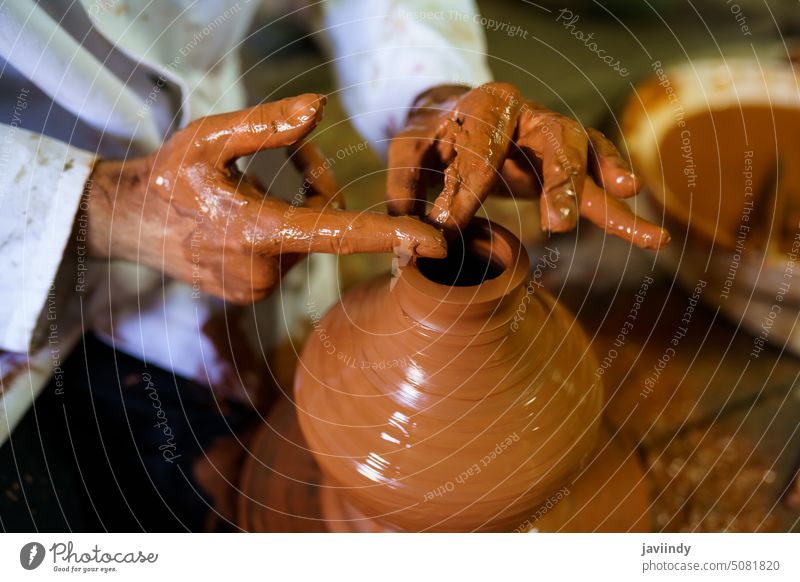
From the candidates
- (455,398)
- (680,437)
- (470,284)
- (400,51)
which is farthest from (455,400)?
(400,51)

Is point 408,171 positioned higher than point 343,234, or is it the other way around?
point 408,171

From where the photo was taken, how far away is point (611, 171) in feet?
2.25

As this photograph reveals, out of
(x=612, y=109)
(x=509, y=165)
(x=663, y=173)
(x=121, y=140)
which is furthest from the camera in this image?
(x=612, y=109)

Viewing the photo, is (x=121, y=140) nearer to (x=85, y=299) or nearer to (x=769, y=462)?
(x=85, y=299)

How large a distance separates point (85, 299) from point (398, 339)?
1.67 ft

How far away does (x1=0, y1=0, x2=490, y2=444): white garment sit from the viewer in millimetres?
776

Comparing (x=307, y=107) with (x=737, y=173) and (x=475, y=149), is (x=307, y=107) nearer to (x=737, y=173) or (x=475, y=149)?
(x=475, y=149)

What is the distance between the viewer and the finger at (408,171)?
27.4 inches

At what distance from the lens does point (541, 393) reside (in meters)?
0.68

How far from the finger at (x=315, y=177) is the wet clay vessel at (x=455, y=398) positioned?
16 cm

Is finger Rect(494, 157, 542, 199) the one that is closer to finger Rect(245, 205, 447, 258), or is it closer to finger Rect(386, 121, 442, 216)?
finger Rect(386, 121, 442, 216)

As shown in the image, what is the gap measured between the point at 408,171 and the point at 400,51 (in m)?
0.37

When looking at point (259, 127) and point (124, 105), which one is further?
point (124, 105)
